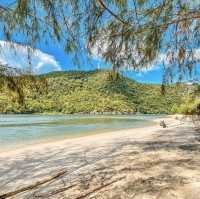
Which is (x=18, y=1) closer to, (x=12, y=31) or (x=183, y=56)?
(x=12, y=31)

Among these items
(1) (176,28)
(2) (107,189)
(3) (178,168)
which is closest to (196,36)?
(1) (176,28)

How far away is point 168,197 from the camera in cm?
308

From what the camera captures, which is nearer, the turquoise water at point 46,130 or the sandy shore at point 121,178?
the sandy shore at point 121,178

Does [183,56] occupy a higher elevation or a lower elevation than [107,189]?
higher

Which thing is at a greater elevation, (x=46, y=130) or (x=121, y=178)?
(x=121, y=178)

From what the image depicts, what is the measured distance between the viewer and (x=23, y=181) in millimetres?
4414

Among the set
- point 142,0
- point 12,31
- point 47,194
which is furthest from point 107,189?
point 142,0

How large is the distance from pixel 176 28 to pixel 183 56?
42 centimetres

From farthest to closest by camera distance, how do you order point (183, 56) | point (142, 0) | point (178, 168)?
point (183, 56), point (178, 168), point (142, 0)

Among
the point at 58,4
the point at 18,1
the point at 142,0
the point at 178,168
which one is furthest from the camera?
the point at 178,168

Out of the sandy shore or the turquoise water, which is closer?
the sandy shore

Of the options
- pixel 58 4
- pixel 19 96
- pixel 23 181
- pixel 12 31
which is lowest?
pixel 23 181

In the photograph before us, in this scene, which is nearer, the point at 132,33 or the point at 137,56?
the point at 132,33

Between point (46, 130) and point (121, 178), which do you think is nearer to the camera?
point (121, 178)
